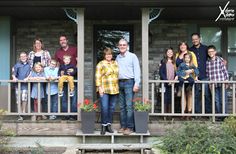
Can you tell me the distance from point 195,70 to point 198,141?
7.42ft

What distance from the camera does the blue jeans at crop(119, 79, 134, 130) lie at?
8219 millimetres

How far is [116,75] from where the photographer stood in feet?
26.9

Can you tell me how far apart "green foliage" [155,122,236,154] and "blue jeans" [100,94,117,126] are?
4.51 ft

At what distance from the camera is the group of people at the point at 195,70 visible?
862 cm

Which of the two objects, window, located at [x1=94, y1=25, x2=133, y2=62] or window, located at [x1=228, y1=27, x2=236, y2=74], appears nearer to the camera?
window, located at [x1=228, y1=27, x2=236, y2=74]

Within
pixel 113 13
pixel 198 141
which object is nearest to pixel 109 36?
pixel 113 13

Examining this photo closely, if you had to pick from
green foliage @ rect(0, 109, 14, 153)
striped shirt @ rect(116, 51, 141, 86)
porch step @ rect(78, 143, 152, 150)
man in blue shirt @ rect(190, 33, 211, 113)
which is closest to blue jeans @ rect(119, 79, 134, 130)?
striped shirt @ rect(116, 51, 141, 86)

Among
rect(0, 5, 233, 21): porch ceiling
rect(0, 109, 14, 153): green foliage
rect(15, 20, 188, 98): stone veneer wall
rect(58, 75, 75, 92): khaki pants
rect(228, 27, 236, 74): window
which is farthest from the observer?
rect(15, 20, 188, 98): stone veneer wall

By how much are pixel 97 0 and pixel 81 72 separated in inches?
58.7

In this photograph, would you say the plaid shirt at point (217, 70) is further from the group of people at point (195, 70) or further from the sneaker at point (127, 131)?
the sneaker at point (127, 131)

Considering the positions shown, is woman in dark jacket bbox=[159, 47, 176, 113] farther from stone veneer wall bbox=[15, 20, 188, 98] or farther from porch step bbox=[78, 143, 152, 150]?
stone veneer wall bbox=[15, 20, 188, 98]

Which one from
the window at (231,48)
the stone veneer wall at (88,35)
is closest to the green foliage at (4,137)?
the stone veneer wall at (88,35)

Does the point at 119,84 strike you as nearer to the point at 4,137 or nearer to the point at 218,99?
the point at 218,99

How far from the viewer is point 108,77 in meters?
8.17
